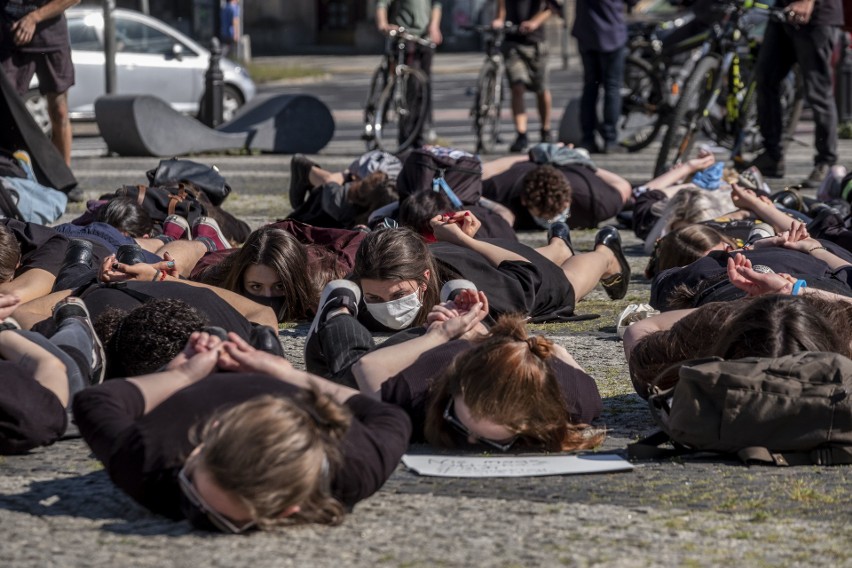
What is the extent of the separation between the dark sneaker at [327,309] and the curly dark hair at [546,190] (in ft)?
11.8

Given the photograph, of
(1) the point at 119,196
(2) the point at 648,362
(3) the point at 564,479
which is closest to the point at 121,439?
(3) the point at 564,479

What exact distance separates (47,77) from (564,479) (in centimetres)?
728

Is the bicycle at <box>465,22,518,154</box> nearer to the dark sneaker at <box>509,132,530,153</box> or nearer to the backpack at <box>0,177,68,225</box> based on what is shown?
the dark sneaker at <box>509,132,530,153</box>

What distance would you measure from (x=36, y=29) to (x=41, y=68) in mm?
277

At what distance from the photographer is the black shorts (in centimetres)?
1030

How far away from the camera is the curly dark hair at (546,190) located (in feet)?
29.8

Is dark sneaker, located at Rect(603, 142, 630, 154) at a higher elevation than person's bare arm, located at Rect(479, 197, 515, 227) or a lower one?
lower

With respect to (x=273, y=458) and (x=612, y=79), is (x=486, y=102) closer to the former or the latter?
(x=612, y=79)

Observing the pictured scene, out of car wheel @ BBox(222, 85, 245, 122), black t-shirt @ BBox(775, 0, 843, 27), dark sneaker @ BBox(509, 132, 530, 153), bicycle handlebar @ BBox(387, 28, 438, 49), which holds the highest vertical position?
black t-shirt @ BBox(775, 0, 843, 27)

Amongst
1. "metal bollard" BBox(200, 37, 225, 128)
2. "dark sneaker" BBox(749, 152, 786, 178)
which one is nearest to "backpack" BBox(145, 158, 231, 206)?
"dark sneaker" BBox(749, 152, 786, 178)

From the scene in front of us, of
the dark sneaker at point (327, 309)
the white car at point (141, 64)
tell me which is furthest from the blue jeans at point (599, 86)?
the dark sneaker at point (327, 309)

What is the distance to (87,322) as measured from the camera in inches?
195

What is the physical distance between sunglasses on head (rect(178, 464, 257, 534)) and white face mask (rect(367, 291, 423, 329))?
2.35m

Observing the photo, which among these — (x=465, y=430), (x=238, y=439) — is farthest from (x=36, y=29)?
(x=238, y=439)
